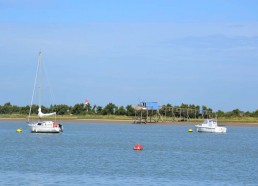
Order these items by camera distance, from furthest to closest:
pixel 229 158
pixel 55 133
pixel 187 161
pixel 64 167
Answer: pixel 55 133
pixel 229 158
pixel 187 161
pixel 64 167

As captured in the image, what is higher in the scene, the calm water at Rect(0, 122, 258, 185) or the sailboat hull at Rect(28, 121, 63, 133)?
the sailboat hull at Rect(28, 121, 63, 133)

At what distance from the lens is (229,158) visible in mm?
71438

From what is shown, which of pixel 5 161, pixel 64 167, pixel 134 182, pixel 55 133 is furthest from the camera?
pixel 55 133

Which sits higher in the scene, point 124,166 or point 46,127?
point 46,127

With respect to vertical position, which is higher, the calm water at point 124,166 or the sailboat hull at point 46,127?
the sailboat hull at point 46,127

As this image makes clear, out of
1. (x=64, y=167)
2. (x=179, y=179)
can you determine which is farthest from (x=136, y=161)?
(x=179, y=179)

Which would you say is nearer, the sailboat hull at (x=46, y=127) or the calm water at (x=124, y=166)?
the calm water at (x=124, y=166)

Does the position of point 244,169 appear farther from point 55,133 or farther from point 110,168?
point 55,133

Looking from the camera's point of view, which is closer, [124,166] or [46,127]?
[124,166]

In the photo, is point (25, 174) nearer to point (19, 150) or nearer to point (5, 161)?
point (5, 161)

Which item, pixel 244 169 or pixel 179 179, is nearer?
pixel 179 179

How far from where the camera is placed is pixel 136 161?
6450cm

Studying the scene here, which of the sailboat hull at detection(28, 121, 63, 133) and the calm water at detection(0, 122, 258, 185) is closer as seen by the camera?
the calm water at detection(0, 122, 258, 185)

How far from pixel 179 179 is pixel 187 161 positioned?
1588 centimetres
